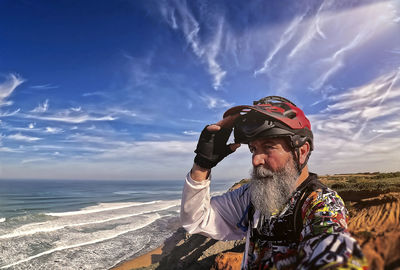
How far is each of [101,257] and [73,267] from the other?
76.9 inches

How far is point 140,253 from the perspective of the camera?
17.5 meters

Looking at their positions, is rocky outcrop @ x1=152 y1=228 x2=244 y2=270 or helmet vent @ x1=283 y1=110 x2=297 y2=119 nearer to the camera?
helmet vent @ x1=283 y1=110 x2=297 y2=119

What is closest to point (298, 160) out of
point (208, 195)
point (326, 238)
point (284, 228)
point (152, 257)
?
point (284, 228)

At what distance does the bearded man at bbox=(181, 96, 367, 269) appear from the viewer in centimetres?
211

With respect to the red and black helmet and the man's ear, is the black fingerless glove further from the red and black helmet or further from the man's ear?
the man's ear

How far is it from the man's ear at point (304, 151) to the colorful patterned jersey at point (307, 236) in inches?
8.1

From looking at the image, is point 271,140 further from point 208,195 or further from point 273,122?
point 208,195

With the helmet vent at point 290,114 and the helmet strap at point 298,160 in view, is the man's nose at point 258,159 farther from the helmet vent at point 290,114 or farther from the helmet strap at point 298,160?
the helmet vent at point 290,114

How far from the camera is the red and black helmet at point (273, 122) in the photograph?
236 cm

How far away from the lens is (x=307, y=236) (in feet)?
5.59

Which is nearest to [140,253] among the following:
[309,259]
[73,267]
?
[73,267]

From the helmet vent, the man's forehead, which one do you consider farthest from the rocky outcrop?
the helmet vent

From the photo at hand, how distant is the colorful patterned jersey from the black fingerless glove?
28.0 inches

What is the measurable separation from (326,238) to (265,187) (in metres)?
1.12
